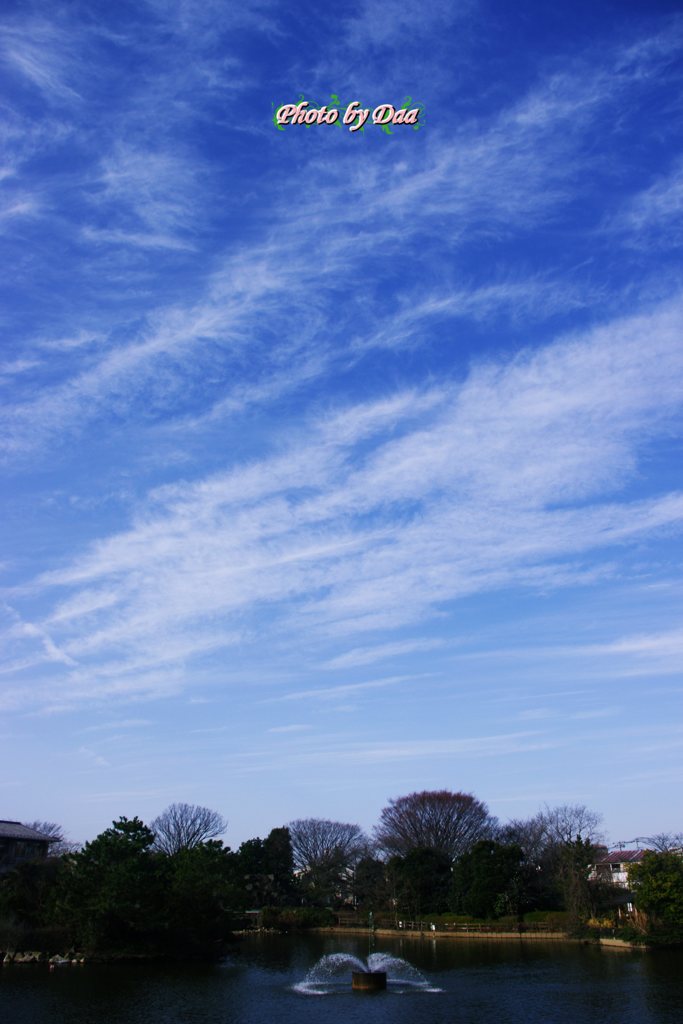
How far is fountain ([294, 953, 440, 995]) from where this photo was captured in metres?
32.2

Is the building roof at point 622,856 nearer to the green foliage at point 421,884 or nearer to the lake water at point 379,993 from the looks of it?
the green foliage at point 421,884

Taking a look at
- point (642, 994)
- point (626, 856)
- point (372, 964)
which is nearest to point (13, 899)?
point (372, 964)

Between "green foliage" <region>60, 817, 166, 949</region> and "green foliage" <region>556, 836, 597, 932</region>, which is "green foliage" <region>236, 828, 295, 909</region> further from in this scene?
"green foliage" <region>60, 817, 166, 949</region>

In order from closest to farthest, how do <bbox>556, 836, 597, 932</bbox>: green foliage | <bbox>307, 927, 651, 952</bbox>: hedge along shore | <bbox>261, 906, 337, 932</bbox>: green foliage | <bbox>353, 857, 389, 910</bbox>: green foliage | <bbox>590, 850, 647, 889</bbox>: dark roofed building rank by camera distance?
1. <bbox>307, 927, 651, 952</bbox>: hedge along shore
2. <bbox>556, 836, 597, 932</bbox>: green foliage
3. <bbox>353, 857, 389, 910</bbox>: green foliage
4. <bbox>261, 906, 337, 932</bbox>: green foliage
5. <bbox>590, 850, 647, 889</bbox>: dark roofed building

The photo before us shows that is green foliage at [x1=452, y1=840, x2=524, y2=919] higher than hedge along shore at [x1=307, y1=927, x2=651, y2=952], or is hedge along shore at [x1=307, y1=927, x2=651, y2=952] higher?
green foliage at [x1=452, y1=840, x2=524, y2=919]

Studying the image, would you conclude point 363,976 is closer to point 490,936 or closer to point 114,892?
point 114,892

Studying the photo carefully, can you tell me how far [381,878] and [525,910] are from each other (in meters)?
20.7

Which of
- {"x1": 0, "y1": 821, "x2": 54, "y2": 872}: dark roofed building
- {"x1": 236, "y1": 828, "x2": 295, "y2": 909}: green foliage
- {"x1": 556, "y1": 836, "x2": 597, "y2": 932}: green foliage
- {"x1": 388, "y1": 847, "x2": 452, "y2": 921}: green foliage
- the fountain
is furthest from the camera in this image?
{"x1": 236, "y1": 828, "x2": 295, "y2": 909}: green foliage

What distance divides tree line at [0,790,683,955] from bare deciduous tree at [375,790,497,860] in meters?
0.11

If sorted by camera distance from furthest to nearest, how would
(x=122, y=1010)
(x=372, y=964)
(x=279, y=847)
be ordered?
(x=279, y=847)
(x=372, y=964)
(x=122, y=1010)

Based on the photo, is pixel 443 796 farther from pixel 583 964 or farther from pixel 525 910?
pixel 583 964

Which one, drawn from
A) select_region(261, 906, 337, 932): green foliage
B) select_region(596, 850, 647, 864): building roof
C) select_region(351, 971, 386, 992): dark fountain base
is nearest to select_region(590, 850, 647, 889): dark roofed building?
select_region(596, 850, 647, 864): building roof

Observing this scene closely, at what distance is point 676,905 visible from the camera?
42344 mm

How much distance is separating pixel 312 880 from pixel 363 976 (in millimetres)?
59197
